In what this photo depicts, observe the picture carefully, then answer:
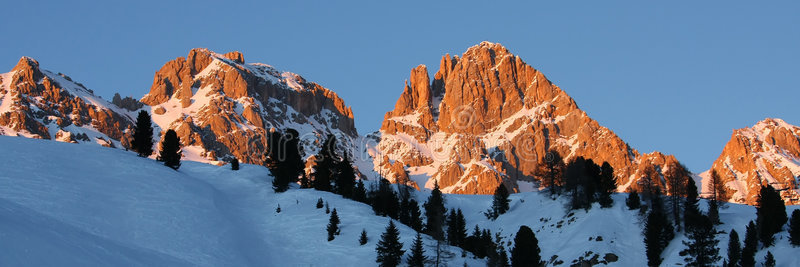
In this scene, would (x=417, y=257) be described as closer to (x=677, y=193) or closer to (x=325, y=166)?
(x=677, y=193)

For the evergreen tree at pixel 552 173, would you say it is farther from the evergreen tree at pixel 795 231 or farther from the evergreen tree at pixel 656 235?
the evergreen tree at pixel 795 231

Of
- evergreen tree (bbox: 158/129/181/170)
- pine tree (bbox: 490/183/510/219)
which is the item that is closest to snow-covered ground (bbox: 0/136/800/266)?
evergreen tree (bbox: 158/129/181/170)

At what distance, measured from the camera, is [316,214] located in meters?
75.7

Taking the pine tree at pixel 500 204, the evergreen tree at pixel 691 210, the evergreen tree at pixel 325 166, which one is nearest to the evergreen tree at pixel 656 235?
the evergreen tree at pixel 691 210

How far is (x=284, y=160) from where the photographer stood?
317 feet

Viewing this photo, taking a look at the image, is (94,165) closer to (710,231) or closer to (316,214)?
(316,214)

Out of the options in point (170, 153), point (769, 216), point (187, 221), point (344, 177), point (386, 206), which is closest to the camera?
point (187, 221)

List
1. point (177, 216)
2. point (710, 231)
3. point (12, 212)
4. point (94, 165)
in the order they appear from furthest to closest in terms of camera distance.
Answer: point (94, 165) → point (710, 231) → point (177, 216) → point (12, 212)

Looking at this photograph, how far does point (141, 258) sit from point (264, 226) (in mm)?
29282

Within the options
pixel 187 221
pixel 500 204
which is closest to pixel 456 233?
pixel 500 204

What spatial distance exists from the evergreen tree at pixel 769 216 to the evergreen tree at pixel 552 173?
32641mm

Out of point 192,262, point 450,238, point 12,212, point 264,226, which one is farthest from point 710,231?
point 12,212

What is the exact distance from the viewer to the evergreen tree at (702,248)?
225 feet

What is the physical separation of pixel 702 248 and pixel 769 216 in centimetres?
926
